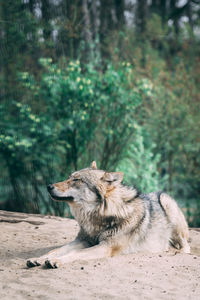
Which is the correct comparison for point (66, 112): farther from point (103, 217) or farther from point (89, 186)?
point (103, 217)

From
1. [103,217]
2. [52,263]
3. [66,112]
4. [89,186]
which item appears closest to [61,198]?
[89,186]

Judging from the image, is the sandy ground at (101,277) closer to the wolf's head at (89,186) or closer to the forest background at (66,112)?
the wolf's head at (89,186)

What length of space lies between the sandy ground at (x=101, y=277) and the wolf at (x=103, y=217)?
17 centimetres

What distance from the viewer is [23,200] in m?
7.98

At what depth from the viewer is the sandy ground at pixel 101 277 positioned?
3.26 metres

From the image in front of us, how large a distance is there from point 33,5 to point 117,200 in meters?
4.54

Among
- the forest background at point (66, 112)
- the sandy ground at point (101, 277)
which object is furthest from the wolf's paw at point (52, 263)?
the forest background at point (66, 112)

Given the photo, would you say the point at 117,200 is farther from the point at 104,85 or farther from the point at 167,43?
the point at 167,43

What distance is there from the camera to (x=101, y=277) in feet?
12.0

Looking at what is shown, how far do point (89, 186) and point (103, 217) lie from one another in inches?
16.0

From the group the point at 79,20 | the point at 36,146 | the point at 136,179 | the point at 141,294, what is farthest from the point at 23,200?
the point at 141,294

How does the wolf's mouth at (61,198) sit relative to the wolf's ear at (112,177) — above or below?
below

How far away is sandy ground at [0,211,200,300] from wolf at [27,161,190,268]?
0.17m

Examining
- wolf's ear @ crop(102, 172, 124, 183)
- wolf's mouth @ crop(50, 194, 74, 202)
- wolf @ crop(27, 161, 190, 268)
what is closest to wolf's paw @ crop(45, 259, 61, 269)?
wolf @ crop(27, 161, 190, 268)
